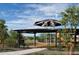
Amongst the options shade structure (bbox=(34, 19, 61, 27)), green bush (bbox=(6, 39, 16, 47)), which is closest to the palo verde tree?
shade structure (bbox=(34, 19, 61, 27))

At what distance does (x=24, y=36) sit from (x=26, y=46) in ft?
0.32

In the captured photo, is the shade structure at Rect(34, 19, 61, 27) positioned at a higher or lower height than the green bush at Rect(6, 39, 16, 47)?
higher

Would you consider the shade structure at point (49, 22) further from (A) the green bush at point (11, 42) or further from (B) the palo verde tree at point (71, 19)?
(A) the green bush at point (11, 42)

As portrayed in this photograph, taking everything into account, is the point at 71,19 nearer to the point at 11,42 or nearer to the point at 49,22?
the point at 49,22

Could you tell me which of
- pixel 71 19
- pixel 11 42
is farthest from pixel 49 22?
pixel 11 42

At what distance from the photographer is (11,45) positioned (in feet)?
11.2

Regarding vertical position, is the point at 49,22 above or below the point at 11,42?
above

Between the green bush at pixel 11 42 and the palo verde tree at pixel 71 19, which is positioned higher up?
the palo verde tree at pixel 71 19

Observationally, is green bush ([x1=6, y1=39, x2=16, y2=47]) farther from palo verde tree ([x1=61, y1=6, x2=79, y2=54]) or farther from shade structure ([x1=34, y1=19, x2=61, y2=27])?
palo verde tree ([x1=61, y1=6, x2=79, y2=54])

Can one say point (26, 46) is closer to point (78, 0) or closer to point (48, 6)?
point (48, 6)

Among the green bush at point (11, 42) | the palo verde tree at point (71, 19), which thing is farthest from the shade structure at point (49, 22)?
the green bush at point (11, 42)

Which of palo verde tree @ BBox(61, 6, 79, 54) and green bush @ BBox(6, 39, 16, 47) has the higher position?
palo verde tree @ BBox(61, 6, 79, 54)
